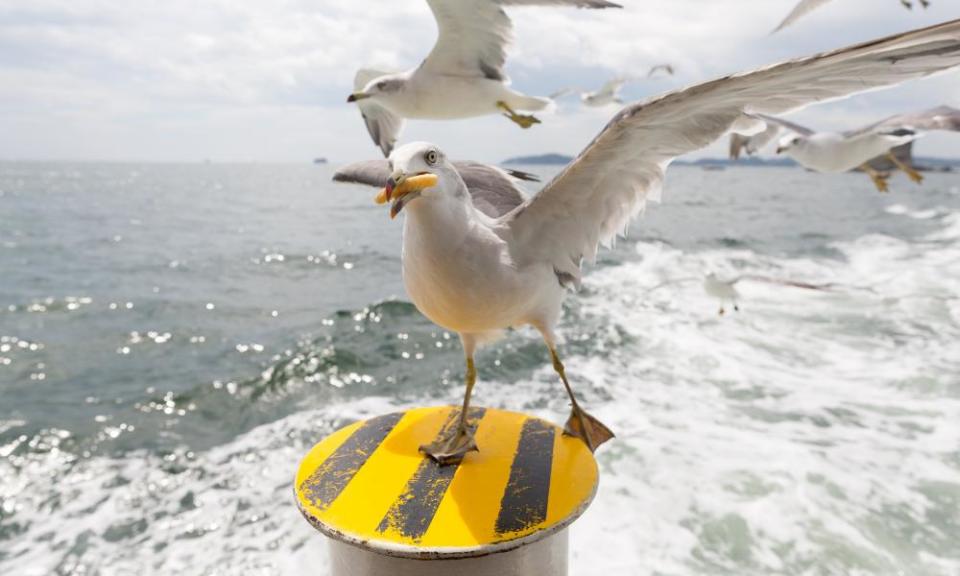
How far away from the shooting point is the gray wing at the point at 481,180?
3.31 metres

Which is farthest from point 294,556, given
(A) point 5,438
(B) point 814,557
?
(A) point 5,438

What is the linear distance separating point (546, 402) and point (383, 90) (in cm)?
455

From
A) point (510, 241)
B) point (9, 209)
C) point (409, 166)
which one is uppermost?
point (409, 166)

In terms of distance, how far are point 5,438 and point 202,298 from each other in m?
6.90

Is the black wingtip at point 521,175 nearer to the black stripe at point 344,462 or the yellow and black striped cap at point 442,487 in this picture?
the yellow and black striped cap at point 442,487

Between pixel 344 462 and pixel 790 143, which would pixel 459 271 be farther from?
pixel 790 143

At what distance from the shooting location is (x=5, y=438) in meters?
7.16

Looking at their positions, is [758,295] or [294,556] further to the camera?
[758,295]

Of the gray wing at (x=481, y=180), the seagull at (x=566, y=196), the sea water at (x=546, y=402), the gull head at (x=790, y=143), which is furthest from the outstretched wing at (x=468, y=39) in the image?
the gull head at (x=790, y=143)

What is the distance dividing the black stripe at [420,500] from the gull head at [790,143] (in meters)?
5.29

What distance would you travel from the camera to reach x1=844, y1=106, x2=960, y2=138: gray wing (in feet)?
18.7

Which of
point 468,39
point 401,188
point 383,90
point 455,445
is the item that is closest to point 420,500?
point 455,445

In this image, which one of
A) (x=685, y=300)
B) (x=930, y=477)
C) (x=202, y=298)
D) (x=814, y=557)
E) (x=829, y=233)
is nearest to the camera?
(x=814, y=557)

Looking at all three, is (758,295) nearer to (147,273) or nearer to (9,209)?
(147,273)
